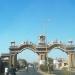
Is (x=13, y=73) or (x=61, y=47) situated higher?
(x=61, y=47)

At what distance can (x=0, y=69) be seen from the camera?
52969 mm

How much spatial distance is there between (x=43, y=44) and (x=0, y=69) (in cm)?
5713

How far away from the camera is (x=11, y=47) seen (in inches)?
4328

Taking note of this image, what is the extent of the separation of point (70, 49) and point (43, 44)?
30.1 ft

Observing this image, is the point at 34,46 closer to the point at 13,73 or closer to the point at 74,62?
the point at 74,62

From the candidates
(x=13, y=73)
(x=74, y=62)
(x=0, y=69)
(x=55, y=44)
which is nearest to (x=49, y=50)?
(x=55, y=44)

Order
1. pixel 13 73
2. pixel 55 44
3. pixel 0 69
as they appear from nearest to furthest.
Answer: pixel 13 73 < pixel 0 69 < pixel 55 44

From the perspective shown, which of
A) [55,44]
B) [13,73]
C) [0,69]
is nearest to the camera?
[13,73]

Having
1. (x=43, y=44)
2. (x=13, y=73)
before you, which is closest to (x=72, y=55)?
(x=43, y=44)

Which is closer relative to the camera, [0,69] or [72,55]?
[0,69]

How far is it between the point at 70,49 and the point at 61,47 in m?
3.30

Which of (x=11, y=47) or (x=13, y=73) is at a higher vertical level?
(x=11, y=47)

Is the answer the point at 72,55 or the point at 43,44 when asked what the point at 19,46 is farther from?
the point at 72,55

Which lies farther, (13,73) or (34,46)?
(34,46)
